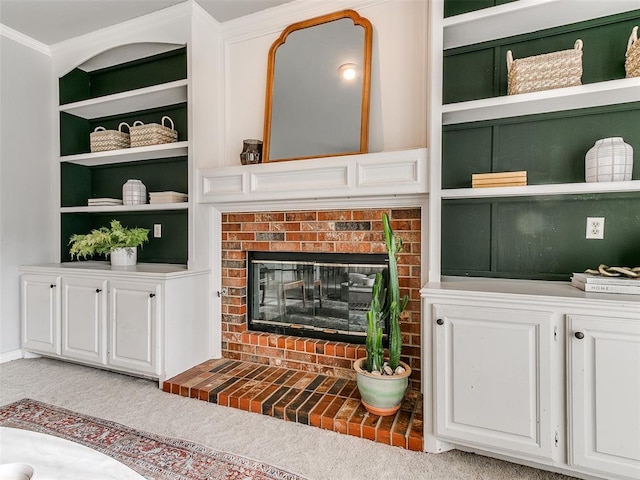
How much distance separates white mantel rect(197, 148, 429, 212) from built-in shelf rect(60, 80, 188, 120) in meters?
0.74

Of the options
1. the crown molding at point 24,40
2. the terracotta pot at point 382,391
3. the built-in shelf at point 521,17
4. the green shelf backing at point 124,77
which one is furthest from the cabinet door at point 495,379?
the crown molding at point 24,40

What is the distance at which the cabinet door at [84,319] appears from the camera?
2.68 m

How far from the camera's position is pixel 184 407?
7.36ft

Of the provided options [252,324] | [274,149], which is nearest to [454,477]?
[252,324]

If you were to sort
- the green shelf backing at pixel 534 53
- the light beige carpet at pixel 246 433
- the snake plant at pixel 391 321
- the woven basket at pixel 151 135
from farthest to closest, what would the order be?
the woven basket at pixel 151 135 → the snake plant at pixel 391 321 → the green shelf backing at pixel 534 53 → the light beige carpet at pixel 246 433

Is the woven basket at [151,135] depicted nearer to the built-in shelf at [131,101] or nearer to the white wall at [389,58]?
the built-in shelf at [131,101]

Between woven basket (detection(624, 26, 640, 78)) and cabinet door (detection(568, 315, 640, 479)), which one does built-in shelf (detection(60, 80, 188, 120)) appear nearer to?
woven basket (detection(624, 26, 640, 78))

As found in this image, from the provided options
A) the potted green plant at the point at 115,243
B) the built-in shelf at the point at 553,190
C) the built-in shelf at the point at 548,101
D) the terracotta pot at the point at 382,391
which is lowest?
the terracotta pot at the point at 382,391

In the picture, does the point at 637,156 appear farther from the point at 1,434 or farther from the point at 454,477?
the point at 1,434

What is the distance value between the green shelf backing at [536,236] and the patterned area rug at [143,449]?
5.07ft

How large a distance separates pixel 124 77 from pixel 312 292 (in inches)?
107

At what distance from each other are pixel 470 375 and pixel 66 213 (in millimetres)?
3687

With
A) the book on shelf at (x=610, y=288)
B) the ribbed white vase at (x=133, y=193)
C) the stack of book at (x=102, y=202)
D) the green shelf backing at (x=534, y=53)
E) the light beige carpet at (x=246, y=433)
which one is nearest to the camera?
the book on shelf at (x=610, y=288)

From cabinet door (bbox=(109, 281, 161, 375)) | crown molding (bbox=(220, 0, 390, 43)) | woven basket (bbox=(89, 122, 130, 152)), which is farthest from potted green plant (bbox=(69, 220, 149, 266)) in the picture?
crown molding (bbox=(220, 0, 390, 43))
